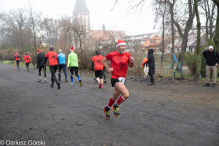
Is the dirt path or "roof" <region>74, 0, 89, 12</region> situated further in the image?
"roof" <region>74, 0, 89, 12</region>

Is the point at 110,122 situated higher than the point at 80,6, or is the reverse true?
the point at 80,6

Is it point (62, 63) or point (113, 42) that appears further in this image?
point (113, 42)

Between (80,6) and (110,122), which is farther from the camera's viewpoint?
(80,6)

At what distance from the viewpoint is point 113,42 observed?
20.2 metres

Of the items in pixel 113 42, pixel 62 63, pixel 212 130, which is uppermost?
pixel 113 42

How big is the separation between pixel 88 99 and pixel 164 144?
4.60m

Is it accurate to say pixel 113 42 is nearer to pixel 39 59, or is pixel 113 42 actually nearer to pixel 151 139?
pixel 39 59

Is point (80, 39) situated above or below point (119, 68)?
above

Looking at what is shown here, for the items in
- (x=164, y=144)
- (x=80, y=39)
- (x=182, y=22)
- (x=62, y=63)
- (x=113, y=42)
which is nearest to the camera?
(x=164, y=144)

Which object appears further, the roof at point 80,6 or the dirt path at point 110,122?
the roof at point 80,6

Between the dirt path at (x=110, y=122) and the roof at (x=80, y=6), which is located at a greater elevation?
the roof at (x=80, y=6)

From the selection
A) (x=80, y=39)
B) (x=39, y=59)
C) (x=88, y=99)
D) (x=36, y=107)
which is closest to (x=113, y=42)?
(x=80, y=39)

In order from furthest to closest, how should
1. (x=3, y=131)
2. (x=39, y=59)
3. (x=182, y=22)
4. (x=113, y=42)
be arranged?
(x=113, y=42)
(x=182, y=22)
(x=39, y=59)
(x=3, y=131)

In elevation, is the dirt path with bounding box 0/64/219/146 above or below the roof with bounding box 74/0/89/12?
below
